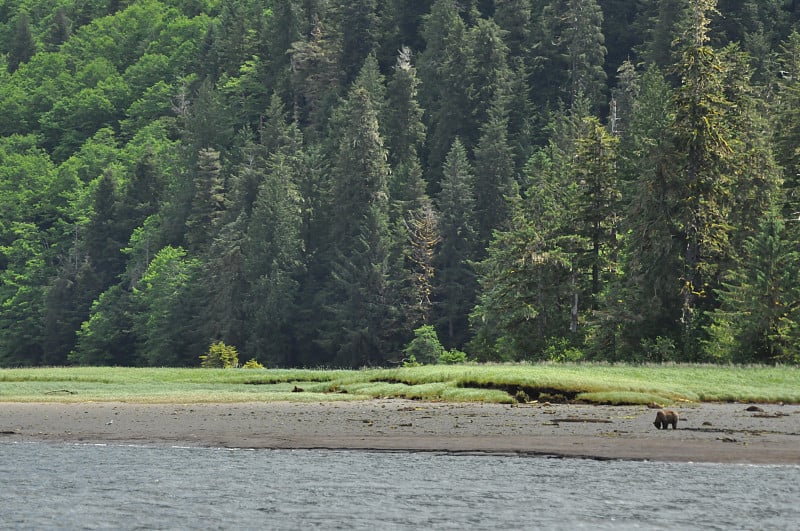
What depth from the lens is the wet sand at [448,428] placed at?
1146 inches

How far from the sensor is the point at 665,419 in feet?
104

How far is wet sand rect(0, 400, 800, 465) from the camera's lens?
95.5 ft

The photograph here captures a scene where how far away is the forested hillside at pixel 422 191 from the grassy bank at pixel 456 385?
14.2 meters

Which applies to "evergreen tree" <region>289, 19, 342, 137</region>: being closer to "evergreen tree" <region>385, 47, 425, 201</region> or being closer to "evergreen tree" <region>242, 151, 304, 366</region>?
"evergreen tree" <region>385, 47, 425, 201</region>

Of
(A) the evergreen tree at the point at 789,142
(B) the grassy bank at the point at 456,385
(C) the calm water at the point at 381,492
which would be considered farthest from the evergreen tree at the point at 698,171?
(C) the calm water at the point at 381,492

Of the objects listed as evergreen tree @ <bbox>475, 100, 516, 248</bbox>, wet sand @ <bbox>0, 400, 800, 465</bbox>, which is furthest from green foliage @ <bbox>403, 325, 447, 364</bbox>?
wet sand @ <bbox>0, 400, 800, 465</bbox>

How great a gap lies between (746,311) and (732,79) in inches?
984

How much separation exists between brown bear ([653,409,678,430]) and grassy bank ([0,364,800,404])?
701 centimetres

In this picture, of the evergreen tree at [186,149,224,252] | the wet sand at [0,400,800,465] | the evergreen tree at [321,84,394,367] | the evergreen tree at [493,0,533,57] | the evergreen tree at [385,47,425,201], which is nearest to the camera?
the wet sand at [0,400,800,465]

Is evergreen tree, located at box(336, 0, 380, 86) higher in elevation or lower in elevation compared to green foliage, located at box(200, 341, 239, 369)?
higher

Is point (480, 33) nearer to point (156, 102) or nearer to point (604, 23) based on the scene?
point (604, 23)

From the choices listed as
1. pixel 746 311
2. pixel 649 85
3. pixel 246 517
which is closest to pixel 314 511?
pixel 246 517

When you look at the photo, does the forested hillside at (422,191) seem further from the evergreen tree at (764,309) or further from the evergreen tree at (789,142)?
the evergreen tree at (789,142)

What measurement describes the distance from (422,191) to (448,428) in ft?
297
